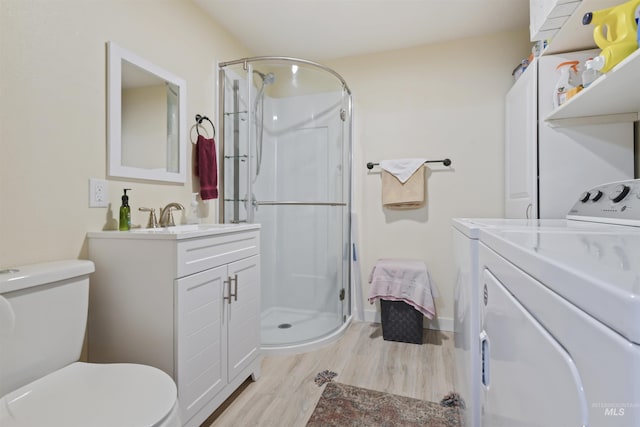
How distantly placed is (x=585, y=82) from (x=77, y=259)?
7.83ft

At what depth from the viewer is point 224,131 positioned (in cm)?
239

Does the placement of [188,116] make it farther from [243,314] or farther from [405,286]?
[405,286]

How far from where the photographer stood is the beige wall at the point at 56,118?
1.12 m

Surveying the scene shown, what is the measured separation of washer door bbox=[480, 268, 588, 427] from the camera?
0.37 metres

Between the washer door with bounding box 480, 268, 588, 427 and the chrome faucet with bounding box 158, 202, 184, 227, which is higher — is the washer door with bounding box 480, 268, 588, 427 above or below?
below

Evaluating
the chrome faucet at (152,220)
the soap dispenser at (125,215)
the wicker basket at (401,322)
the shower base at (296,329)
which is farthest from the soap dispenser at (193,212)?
the wicker basket at (401,322)

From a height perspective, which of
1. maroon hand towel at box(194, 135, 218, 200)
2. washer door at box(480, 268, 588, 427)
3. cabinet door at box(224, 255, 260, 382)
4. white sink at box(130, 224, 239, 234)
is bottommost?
cabinet door at box(224, 255, 260, 382)

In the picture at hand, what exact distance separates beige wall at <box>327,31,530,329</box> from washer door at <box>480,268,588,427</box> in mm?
1797

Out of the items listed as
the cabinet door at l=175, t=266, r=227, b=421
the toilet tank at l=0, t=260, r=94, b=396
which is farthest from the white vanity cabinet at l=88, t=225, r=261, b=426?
the toilet tank at l=0, t=260, r=94, b=396

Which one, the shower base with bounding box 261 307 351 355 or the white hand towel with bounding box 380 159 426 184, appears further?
the white hand towel with bounding box 380 159 426 184

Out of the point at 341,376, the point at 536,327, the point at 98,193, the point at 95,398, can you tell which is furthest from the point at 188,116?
the point at 536,327

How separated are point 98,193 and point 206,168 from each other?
2.33 ft

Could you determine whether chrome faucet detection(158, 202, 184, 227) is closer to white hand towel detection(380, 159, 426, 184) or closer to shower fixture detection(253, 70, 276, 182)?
shower fixture detection(253, 70, 276, 182)

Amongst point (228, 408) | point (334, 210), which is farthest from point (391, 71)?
point (228, 408)
